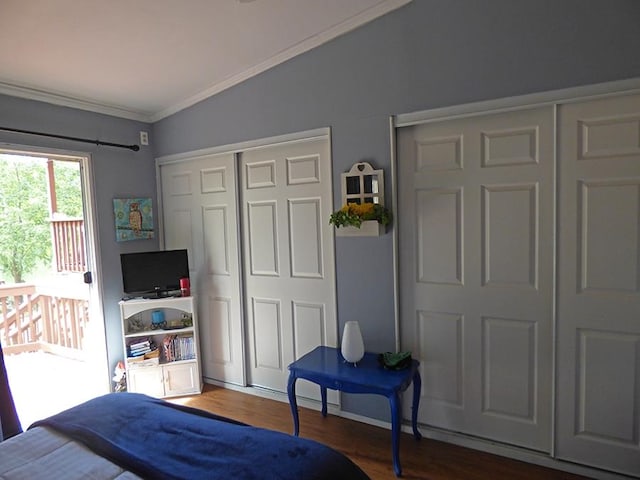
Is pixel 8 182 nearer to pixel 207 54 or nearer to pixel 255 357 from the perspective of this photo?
pixel 207 54

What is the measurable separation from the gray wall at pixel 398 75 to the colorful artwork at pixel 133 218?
99 centimetres

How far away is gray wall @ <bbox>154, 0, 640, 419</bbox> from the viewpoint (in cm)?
191

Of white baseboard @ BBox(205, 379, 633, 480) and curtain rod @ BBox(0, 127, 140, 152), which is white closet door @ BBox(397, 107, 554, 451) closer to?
white baseboard @ BBox(205, 379, 633, 480)

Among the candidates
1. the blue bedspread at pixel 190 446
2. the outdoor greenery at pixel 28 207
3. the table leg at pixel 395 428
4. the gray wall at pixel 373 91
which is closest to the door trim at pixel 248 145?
the gray wall at pixel 373 91

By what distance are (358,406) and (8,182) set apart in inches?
122

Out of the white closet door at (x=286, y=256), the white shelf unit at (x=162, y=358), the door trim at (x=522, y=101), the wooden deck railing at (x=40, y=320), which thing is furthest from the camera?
the wooden deck railing at (x=40, y=320)

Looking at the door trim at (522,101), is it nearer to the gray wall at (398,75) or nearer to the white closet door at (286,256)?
the gray wall at (398,75)

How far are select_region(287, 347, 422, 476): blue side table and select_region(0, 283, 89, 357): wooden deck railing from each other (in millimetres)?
2450

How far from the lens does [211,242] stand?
3338mm

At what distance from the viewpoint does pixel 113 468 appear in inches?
50.6

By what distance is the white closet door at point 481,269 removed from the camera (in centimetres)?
211

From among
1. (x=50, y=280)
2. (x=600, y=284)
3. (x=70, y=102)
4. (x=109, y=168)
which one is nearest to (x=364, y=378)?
(x=600, y=284)

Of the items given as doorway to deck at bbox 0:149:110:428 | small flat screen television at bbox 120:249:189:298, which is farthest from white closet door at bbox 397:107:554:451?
doorway to deck at bbox 0:149:110:428

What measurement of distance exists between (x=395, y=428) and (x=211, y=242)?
2.10 meters
